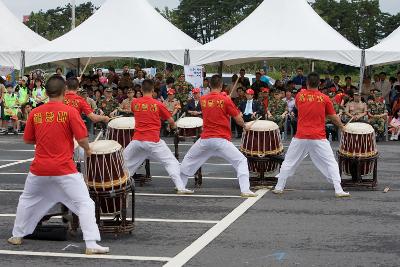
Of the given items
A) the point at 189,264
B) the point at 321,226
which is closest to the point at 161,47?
the point at 321,226

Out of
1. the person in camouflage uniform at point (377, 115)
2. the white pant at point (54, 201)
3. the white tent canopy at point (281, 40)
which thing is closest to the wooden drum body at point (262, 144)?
the white pant at point (54, 201)

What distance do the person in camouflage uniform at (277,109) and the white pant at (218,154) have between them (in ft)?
32.8

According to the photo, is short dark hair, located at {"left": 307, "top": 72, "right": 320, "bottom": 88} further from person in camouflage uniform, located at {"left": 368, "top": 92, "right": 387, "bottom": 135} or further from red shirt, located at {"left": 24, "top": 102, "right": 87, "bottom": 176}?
person in camouflage uniform, located at {"left": 368, "top": 92, "right": 387, "bottom": 135}

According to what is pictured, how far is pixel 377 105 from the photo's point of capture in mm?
23156

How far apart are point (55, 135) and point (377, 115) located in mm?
15569

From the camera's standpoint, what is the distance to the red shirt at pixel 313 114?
1280 centimetres

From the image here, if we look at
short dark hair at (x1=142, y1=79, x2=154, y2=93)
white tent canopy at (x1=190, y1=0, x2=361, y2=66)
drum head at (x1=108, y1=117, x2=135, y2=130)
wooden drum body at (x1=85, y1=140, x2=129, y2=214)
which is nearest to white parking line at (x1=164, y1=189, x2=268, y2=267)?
wooden drum body at (x1=85, y1=140, x2=129, y2=214)

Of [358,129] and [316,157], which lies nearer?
[316,157]

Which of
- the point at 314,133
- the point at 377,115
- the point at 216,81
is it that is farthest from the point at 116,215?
the point at 377,115

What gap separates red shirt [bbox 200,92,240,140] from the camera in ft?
41.6

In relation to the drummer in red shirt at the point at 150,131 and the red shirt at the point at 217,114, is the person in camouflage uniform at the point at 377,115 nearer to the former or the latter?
the red shirt at the point at 217,114

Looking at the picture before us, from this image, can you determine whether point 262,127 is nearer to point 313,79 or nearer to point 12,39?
point 313,79

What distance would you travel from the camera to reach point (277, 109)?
23.2 meters

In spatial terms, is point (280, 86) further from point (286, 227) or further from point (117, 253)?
point (117, 253)
